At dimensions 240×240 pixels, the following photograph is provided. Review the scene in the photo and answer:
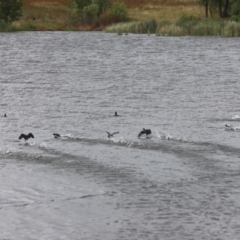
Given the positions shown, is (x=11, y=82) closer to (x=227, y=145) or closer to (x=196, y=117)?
(x=196, y=117)

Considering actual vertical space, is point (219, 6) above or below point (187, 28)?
above

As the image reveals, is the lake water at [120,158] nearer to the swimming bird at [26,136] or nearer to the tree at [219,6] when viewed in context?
the swimming bird at [26,136]

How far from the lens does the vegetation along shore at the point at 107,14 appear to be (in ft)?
348

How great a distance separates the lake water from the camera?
15.3 m

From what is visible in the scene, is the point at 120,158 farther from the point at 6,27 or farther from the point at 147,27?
the point at 6,27

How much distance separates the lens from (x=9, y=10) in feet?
381

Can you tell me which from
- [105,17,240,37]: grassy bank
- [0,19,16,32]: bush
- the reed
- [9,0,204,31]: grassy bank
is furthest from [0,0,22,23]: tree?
the reed

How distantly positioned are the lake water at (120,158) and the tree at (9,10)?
2717 inches

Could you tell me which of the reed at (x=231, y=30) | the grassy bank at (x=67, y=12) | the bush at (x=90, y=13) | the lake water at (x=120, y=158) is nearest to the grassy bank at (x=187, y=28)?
the reed at (x=231, y=30)

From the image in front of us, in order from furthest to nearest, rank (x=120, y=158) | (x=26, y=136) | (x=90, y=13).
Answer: (x=90, y=13) < (x=26, y=136) < (x=120, y=158)

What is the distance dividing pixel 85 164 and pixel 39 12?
114 m

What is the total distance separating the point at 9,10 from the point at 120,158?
320 feet

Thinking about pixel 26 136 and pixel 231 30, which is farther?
pixel 231 30

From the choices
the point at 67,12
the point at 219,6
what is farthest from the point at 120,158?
the point at 67,12
